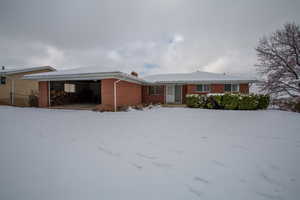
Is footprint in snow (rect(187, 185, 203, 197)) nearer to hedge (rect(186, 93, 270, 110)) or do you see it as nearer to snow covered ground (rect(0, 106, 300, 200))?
snow covered ground (rect(0, 106, 300, 200))

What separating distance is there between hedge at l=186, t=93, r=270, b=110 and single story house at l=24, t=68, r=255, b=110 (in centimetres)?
403

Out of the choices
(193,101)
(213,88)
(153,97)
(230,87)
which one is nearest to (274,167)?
(193,101)

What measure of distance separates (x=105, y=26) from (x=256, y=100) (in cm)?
1191

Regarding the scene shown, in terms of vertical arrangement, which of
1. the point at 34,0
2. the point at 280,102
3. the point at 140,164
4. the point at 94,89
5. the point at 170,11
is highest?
the point at 170,11

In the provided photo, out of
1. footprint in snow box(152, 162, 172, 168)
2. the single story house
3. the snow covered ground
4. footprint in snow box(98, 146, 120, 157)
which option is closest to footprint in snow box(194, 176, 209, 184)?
the snow covered ground

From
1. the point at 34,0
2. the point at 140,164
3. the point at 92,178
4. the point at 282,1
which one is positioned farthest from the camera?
the point at 282,1

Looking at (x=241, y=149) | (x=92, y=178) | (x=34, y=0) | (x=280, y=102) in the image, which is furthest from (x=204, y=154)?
(x=280, y=102)

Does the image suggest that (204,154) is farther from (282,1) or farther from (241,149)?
(282,1)

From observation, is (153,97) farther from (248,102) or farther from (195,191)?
(195,191)

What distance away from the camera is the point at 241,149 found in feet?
9.14

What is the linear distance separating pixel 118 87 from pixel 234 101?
8.11 meters

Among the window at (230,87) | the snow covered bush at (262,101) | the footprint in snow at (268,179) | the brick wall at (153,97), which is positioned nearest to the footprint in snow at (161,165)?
the footprint in snow at (268,179)

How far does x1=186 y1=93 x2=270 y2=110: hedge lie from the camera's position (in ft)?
28.0

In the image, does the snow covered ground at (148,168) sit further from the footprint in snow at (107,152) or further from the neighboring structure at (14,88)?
the neighboring structure at (14,88)
